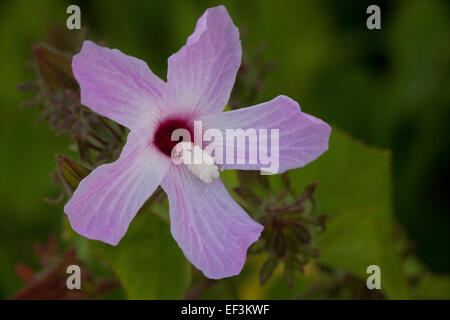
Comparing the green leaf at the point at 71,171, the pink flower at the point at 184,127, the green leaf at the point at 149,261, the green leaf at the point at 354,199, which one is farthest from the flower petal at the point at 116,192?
the green leaf at the point at 354,199

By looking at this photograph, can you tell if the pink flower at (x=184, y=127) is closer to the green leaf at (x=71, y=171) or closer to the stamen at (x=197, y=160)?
the stamen at (x=197, y=160)

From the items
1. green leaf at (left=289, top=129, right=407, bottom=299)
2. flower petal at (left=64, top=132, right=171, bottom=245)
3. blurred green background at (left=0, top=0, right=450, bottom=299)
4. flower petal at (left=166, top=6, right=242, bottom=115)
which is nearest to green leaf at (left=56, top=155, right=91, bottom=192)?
flower petal at (left=64, top=132, right=171, bottom=245)

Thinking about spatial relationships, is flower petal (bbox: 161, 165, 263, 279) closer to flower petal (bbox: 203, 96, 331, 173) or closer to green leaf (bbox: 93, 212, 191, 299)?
flower petal (bbox: 203, 96, 331, 173)

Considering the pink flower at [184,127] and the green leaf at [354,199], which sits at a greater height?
the pink flower at [184,127]

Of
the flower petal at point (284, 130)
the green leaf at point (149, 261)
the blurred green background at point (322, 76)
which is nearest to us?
the flower petal at point (284, 130)

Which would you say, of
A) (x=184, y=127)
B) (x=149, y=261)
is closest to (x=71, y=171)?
(x=184, y=127)

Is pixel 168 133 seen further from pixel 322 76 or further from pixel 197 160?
pixel 322 76
